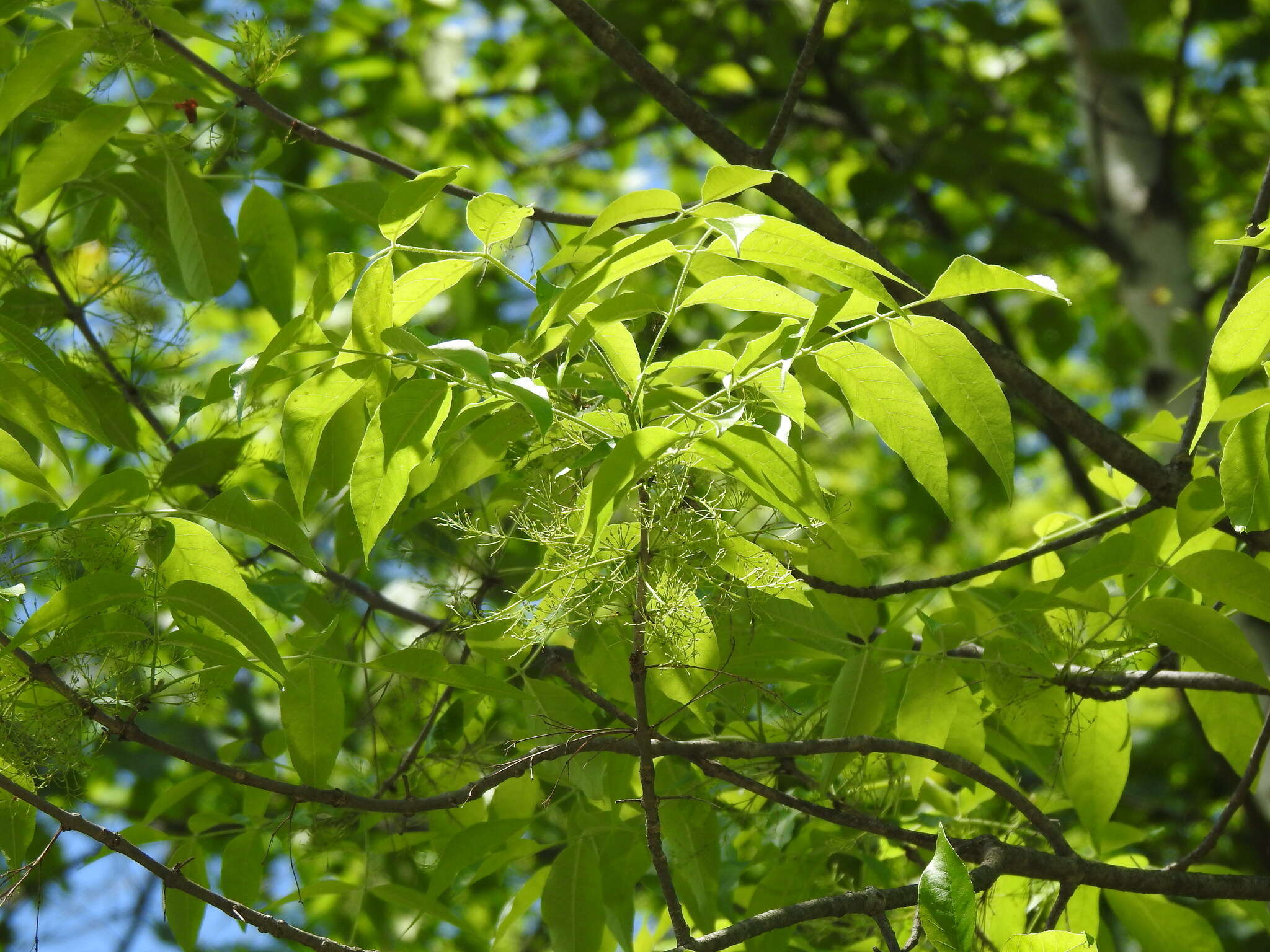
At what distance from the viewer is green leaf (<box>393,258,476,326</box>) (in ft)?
2.58

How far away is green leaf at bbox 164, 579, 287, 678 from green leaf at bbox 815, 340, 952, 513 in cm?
46

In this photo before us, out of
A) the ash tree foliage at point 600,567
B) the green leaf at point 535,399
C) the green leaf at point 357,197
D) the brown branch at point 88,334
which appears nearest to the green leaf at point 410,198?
the ash tree foliage at point 600,567

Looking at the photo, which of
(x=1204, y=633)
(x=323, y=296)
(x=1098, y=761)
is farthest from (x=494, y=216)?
(x=1098, y=761)

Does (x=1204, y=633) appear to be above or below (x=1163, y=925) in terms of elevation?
Result: above

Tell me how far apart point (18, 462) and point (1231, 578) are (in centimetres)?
104

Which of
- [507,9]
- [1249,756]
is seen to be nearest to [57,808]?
[1249,756]

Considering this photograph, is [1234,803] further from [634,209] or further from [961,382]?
[634,209]

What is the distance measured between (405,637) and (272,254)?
84 centimetres

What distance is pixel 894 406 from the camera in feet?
2.54

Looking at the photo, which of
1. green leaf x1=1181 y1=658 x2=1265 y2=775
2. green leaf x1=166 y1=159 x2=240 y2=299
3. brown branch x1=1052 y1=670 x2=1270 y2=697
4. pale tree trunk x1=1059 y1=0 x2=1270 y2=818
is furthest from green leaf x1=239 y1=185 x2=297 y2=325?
pale tree trunk x1=1059 y1=0 x2=1270 y2=818

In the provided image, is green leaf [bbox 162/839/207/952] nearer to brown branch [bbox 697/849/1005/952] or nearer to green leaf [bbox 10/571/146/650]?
green leaf [bbox 10/571/146/650]

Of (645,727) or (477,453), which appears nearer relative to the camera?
(645,727)

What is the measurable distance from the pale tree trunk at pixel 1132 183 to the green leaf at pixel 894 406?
1.90m

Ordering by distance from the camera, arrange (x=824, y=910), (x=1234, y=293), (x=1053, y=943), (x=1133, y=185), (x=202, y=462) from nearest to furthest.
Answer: (x=1053, y=943), (x=824, y=910), (x=1234, y=293), (x=202, y=462), (x=1133, y=185)
